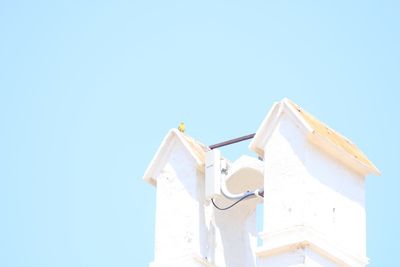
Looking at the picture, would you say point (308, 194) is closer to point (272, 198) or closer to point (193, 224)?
point (272, 198)

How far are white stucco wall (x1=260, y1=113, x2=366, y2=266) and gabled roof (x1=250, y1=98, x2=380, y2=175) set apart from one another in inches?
4.7

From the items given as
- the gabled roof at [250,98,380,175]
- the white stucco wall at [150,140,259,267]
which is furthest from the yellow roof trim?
the white stucco wall at [150,140,259,267]

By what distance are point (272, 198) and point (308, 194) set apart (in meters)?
0.76

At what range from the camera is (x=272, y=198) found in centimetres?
3634

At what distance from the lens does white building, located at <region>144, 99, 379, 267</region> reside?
118ft

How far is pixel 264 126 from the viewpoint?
37.0 metres

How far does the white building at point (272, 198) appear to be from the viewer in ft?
118

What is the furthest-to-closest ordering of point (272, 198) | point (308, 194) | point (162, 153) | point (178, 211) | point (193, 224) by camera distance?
point (162, 153) → point (178, 211) → point (193, 224) → point (272, 198) → point (308, 194)

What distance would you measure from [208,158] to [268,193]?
2.10 m

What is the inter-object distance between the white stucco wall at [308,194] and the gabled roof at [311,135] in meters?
0.12

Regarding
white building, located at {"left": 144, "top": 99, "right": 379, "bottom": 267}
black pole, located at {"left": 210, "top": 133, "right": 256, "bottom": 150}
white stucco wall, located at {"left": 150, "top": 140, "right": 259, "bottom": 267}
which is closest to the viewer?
white building, located at {"left": 144, "top": 99, "right": 379, "bottom": 267}

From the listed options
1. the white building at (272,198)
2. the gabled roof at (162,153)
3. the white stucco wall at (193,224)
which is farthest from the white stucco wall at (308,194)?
the gabled roof at (162,153)

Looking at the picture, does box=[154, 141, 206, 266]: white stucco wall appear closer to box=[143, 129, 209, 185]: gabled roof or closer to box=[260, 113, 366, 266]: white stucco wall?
box=[143, 129, 209, 185]: gabled roof

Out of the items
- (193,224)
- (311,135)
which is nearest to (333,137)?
(311,135)
